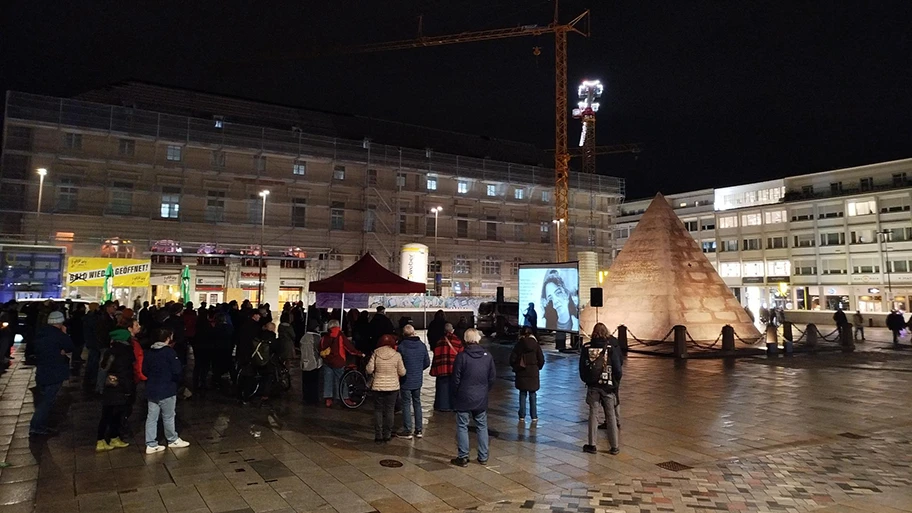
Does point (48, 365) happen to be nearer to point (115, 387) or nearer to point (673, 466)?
point (115, 387)

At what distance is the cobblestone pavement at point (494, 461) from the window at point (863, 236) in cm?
5147

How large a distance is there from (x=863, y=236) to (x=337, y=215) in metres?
50.4

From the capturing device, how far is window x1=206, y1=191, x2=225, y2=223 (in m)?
39.0

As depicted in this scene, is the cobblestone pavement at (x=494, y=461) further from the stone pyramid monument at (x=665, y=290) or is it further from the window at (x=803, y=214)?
the window at (x=803, y=214)

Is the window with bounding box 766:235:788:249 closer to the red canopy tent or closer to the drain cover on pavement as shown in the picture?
the red canopy tent

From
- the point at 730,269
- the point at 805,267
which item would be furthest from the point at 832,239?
the point at 730,269

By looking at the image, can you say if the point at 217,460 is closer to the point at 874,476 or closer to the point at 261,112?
the point at 874,476

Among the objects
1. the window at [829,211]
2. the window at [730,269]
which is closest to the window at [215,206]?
the window at [730,269]

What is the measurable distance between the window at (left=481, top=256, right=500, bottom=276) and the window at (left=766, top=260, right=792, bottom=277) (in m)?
32.7

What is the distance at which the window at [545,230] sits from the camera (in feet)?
174

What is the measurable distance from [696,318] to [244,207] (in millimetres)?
31679

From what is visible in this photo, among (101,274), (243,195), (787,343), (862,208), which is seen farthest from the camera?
(862,208)

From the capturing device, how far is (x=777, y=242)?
60281 mm

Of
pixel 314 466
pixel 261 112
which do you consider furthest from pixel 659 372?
pixel 261 112
